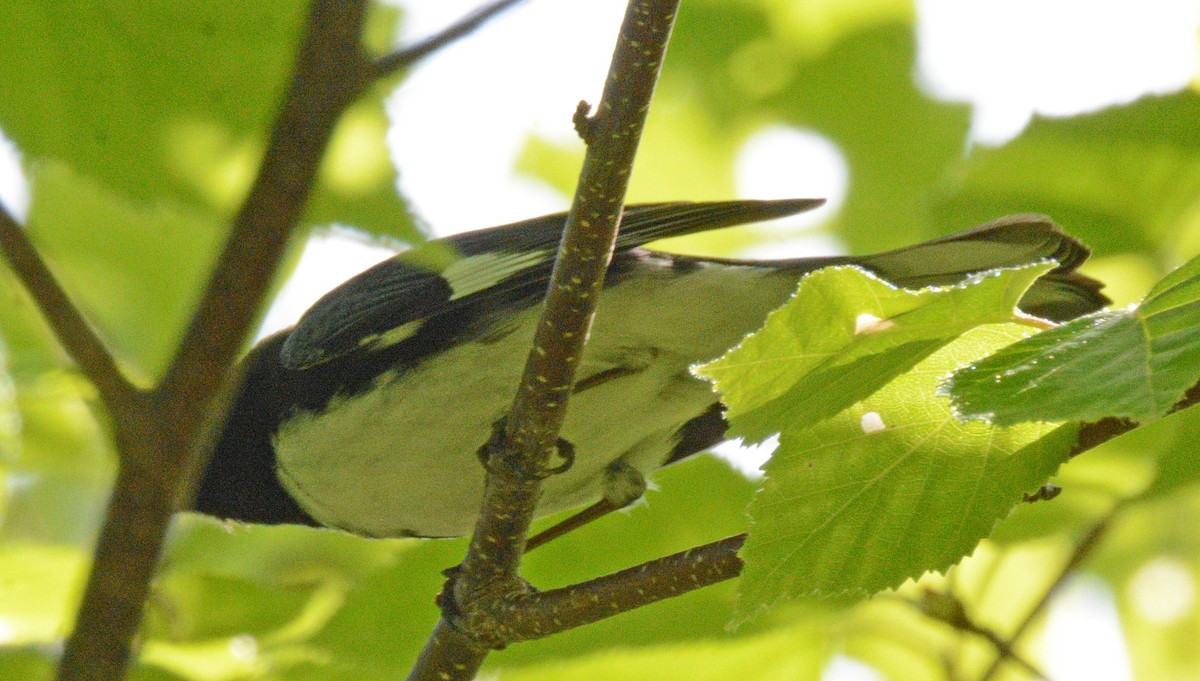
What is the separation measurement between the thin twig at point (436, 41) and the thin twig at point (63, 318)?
54cm

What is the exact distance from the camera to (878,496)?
1.68 metres

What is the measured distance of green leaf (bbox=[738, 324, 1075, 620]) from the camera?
1.63 metres

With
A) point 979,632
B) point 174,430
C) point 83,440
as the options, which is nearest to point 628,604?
point 174,430

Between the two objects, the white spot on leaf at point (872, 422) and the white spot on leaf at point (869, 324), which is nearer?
the white spot on leaf at point (869, 324)

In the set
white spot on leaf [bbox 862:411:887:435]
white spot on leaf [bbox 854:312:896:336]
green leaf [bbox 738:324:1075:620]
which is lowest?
green leaf [bbox 738:324:1075:620]

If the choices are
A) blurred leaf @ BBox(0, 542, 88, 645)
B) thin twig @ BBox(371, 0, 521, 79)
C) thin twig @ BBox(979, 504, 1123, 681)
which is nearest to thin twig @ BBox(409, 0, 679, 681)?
thin twig @ BBox(371, 0, 521, 79)

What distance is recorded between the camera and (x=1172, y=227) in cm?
287

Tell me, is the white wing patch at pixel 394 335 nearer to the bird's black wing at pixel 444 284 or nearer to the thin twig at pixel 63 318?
the bird's black wing at pixel 444 284

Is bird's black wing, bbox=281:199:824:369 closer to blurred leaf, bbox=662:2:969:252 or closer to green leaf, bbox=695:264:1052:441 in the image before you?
blurred leaf, bbox=662:2:969:252

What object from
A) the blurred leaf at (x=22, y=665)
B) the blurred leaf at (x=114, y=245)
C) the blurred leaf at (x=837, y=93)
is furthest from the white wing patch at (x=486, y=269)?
the blurred leaf at (x=22, y=665)

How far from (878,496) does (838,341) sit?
1.04 feet

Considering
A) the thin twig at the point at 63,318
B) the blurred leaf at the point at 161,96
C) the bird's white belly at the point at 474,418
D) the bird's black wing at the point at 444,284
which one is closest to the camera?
the blurred leaf at the point at 161,96

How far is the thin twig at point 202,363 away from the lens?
118cm

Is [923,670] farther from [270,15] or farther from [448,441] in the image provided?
[270,15]
